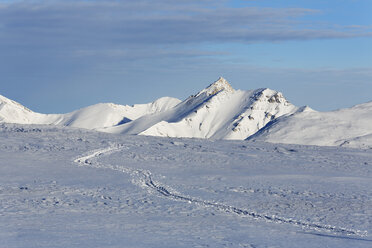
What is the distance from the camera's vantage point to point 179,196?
2062cm

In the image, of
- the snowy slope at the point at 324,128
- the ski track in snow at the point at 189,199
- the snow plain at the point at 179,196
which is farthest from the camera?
the snowy slope at the point at 324,128

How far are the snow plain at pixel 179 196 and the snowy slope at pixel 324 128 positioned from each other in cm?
8797

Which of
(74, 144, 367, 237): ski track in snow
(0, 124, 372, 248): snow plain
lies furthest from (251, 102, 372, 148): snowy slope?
(74, 144, 367, 237): ski track in snow

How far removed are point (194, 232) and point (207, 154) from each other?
1875 centimetres

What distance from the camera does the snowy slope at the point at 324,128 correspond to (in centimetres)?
12688

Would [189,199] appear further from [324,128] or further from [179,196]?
[324,128]

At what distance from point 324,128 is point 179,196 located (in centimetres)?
12363

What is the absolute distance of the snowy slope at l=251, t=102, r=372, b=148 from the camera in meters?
127

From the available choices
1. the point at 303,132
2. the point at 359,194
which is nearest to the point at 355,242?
the point at 359,194

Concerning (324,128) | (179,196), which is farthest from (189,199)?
(324,128)

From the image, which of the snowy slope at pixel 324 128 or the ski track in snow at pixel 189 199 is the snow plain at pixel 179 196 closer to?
the ski track in snow at pixel 189 199

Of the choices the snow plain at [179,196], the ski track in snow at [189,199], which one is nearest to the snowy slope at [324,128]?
the snow plain at [179,196]

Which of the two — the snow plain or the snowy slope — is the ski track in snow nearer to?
the snow plain

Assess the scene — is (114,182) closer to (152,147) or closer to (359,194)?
(359,194)
